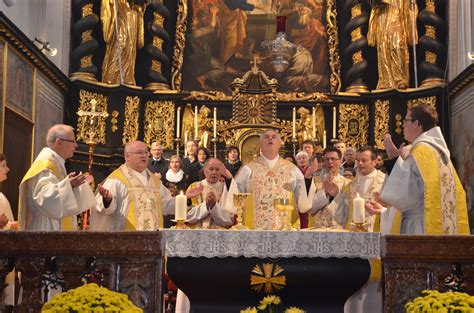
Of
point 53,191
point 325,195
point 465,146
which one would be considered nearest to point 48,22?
point 465,146

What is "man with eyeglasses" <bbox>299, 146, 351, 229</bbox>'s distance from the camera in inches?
338

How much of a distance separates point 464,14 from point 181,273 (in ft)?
32.3

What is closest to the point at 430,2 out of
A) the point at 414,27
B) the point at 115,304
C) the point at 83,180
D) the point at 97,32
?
the point at 414,27

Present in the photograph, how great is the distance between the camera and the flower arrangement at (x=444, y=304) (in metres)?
5.10

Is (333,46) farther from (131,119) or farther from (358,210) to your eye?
(358,210)

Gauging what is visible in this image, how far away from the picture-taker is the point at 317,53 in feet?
54.7

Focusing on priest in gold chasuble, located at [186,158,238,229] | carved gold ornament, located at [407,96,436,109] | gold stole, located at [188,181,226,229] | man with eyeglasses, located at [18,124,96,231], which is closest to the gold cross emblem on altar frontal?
priest in gold chasuble, located at [186,158,238,229]

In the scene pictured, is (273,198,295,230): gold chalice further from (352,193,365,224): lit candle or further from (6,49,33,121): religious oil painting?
(6,49,33,121): religious oil painting

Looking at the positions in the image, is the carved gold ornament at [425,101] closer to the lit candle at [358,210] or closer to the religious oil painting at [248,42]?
the religious oil painting at [248,42]

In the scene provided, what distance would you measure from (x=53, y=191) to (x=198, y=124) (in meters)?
8.44

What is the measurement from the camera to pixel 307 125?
618 inches

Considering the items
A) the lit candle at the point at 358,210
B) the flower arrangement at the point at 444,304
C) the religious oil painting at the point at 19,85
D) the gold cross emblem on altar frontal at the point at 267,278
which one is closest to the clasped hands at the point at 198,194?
the gold cross emblem on altar frontal at the point at 267,278

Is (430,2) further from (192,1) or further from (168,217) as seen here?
(168,217)

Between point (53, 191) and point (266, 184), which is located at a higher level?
point (266, 184)
